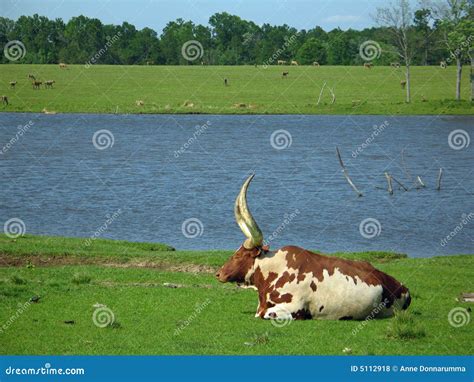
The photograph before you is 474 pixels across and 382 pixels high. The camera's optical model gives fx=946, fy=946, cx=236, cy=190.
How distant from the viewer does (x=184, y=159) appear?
5519 cm

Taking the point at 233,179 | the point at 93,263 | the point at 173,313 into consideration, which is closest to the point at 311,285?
the point at 173,313

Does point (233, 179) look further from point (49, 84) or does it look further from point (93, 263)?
point (49, 84)

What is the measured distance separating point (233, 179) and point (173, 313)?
31.0 metres

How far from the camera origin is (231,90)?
88.4m

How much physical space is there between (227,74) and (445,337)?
9143 centimetres

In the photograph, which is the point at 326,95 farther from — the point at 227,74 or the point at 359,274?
the point at 359,274

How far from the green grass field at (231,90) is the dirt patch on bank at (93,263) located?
55724mm

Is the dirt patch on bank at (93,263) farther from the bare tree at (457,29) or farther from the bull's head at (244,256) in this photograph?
the bare tree at (457,29)

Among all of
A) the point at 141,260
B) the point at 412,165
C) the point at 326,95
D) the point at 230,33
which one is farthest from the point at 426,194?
the point at 230,33

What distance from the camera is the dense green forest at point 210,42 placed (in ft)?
342

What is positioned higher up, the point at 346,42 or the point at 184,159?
the point at 346,42

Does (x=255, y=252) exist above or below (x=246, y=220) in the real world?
below

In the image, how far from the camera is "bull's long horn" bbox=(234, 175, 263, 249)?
13.4 meters

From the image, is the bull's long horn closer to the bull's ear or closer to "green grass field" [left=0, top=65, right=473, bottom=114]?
the bull's ear
